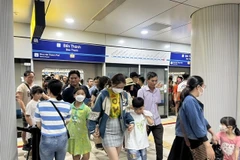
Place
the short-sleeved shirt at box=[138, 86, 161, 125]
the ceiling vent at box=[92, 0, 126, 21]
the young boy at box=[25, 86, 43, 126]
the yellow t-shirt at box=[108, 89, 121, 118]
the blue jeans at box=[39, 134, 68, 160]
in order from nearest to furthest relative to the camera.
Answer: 1. the blue jeans at box=[39, 134, 68, 160]
2. the yellow t-shirt at box=[108, 89, 121, 118]
3. the young boy at box=[25, 86, 43, 126]
4. the short-sleeved shirt at box=[138, 86, 161, 125]
5. the ceiling vent at box=[92, 0, 126, 21]

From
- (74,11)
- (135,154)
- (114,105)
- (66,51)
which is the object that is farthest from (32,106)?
(66,51)

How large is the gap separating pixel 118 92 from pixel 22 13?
290 centimetres

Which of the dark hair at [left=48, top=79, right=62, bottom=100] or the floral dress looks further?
the floral dress

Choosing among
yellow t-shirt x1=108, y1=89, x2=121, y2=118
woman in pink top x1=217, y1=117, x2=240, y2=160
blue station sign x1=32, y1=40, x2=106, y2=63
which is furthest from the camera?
blue station sign x1=32, y1=40, x2=106, y2=63

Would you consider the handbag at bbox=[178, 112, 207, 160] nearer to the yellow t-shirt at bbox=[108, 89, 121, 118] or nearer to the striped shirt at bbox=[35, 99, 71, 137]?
the yellow t-shirt at bbox=[108, 89, 121, 118]

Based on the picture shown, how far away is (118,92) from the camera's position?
217cm

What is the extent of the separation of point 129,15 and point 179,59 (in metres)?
3.80

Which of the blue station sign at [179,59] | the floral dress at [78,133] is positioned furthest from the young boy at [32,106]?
the blue station sign at [179,59]

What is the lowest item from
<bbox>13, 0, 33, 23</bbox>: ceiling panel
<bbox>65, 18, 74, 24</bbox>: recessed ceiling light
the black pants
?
the black pants

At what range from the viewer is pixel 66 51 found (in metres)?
5.01

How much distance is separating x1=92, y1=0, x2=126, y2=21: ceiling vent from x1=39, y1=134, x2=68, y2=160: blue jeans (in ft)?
7.55

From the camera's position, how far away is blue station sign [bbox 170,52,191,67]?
685 cm

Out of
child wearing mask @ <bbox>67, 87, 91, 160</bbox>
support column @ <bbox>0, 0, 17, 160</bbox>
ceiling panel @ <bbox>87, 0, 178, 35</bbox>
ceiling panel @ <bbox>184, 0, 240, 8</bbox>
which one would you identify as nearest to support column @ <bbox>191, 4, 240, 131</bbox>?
ceiling panel @ <bbox>184, 0, 240, 8</bbox>

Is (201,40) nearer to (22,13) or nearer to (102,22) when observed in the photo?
(102,22)
